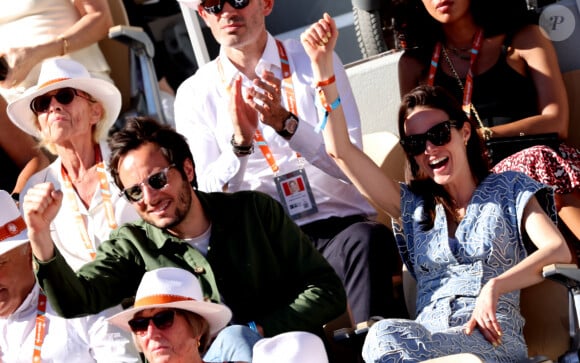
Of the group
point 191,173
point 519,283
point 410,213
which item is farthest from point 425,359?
point 191,173

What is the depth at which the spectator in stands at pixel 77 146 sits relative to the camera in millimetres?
5312

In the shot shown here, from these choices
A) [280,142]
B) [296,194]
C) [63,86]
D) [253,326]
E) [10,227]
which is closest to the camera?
[253,326]

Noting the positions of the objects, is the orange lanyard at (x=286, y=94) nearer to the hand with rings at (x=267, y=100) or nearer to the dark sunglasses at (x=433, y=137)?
the hand with rings at (x=267, y=100)

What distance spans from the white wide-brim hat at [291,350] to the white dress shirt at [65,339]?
140cm

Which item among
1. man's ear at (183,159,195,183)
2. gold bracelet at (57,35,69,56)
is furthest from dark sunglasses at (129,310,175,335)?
gold bracelet at (57,35,69,56)

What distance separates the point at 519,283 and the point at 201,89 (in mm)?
1916

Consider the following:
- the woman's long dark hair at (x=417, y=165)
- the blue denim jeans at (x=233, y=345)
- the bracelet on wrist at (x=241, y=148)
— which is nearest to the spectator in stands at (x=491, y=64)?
the woman's long dark hair at (x=417, y=165)

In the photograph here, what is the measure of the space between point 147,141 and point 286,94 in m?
0.91

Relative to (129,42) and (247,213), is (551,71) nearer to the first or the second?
(247,213)

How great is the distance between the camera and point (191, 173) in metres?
4.70

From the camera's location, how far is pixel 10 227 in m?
5.02

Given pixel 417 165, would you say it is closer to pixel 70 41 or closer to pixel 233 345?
pixel 233 345

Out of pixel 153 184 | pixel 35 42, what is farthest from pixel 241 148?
pixel 35 42

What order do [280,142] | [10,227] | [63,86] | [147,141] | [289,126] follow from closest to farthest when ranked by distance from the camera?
[147,141] < [289,126] < [10,227] < [280,142] < [63,86]
